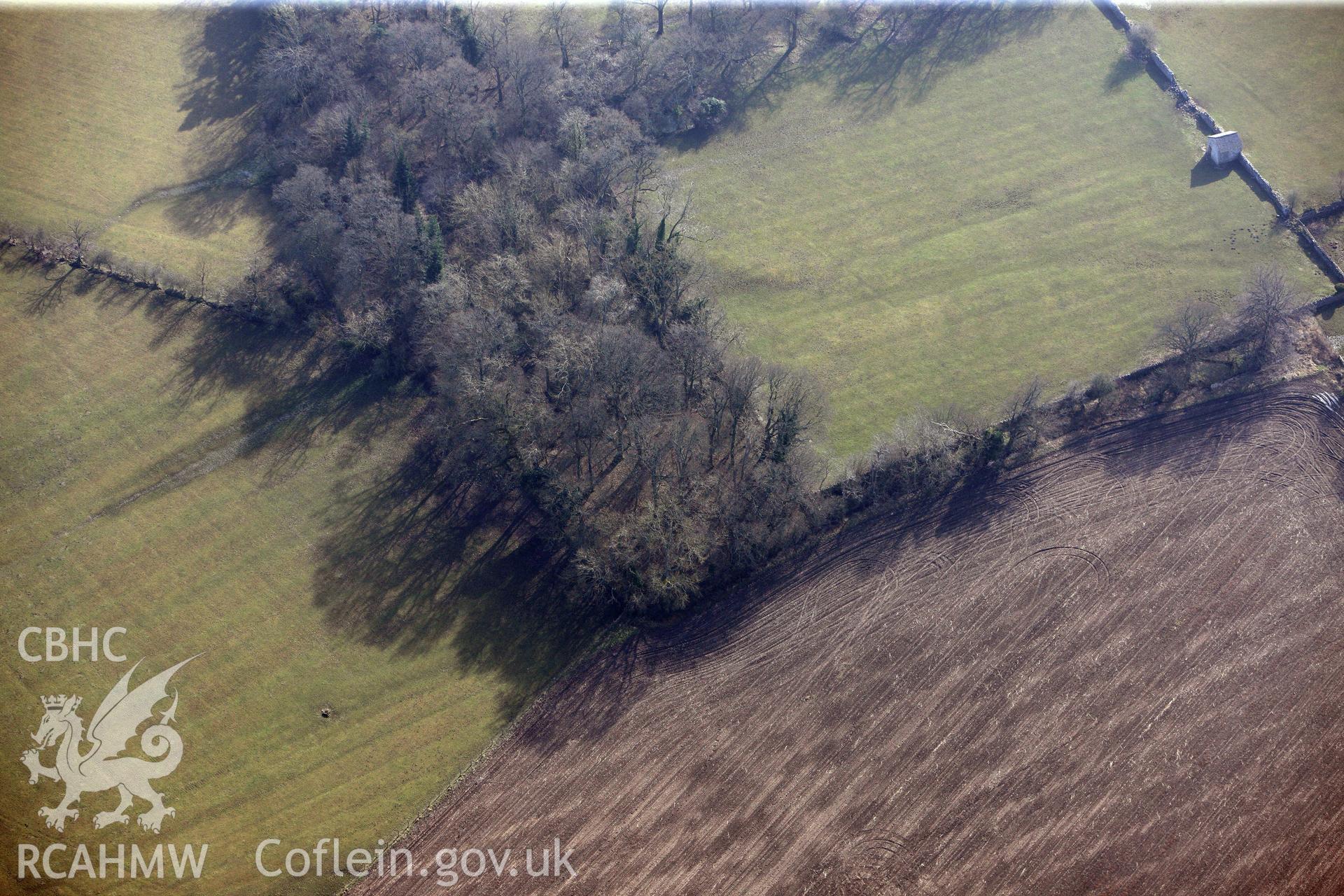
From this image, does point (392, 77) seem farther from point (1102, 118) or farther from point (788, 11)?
point (1102, 118)

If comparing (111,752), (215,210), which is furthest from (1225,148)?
(111,752)

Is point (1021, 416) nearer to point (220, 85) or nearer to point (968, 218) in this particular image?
point (968, 218)

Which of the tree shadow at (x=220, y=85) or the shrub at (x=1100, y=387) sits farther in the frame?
the tree shadow at (x=220, y=85)

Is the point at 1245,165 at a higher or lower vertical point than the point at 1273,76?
lower

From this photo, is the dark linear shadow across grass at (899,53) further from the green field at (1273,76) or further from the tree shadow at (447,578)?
Result: the tree shadow at (447,578)

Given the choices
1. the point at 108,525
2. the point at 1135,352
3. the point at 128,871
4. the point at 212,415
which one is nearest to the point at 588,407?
the point at 212,415

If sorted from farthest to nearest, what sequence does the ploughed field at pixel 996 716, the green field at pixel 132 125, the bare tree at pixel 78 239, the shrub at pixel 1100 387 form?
the green field at pixel 132 125, the bare tree at pixel 78 239, the shrub at pixel 1100 387, the ploughed field at pixel 996 716

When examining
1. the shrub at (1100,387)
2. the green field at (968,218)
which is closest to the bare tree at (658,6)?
the green field at (968,218)
